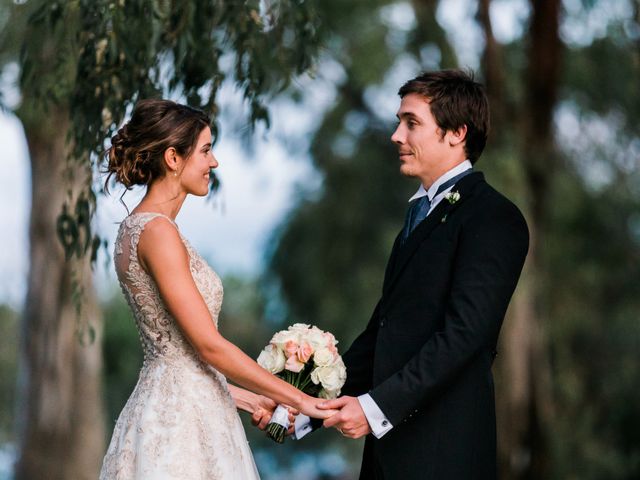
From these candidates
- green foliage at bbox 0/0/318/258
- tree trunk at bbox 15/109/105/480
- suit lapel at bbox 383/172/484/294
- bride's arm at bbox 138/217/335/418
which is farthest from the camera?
tree trunk at bbox 15/109/105/480

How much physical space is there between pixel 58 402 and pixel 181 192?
7270mm

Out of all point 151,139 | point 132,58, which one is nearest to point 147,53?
point 132,58

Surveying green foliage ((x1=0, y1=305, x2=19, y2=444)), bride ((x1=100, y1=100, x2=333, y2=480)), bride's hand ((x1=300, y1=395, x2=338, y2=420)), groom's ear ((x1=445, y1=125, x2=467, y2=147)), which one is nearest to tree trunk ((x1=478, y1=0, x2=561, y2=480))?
groom's ear ((x1=445, y1=125, x2=467, y2=147))

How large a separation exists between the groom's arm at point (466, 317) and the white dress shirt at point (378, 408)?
0.08 feet

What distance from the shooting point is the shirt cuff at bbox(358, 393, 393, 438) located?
365 cm

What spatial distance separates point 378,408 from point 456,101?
1.10 metres

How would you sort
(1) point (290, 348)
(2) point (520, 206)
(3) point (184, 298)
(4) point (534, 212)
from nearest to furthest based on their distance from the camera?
1. (3) point (184, 298)
2. (1) point (290, 348)
3. (2) point (520, 206)
4. (4) point (534, 212)

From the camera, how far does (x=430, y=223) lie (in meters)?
3.83

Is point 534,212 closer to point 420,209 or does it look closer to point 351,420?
point 420,209

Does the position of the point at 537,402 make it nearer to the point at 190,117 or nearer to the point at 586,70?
the point at 586,70

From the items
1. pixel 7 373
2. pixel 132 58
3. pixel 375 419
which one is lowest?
pixel 375 419

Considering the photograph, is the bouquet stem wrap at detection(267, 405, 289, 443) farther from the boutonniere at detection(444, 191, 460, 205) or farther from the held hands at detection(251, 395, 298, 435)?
the boutonniere at detection(444, 191, 460, 205)

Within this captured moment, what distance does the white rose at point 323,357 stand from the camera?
3.88 metres

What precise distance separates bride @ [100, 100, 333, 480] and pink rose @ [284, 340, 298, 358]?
0.51ft
